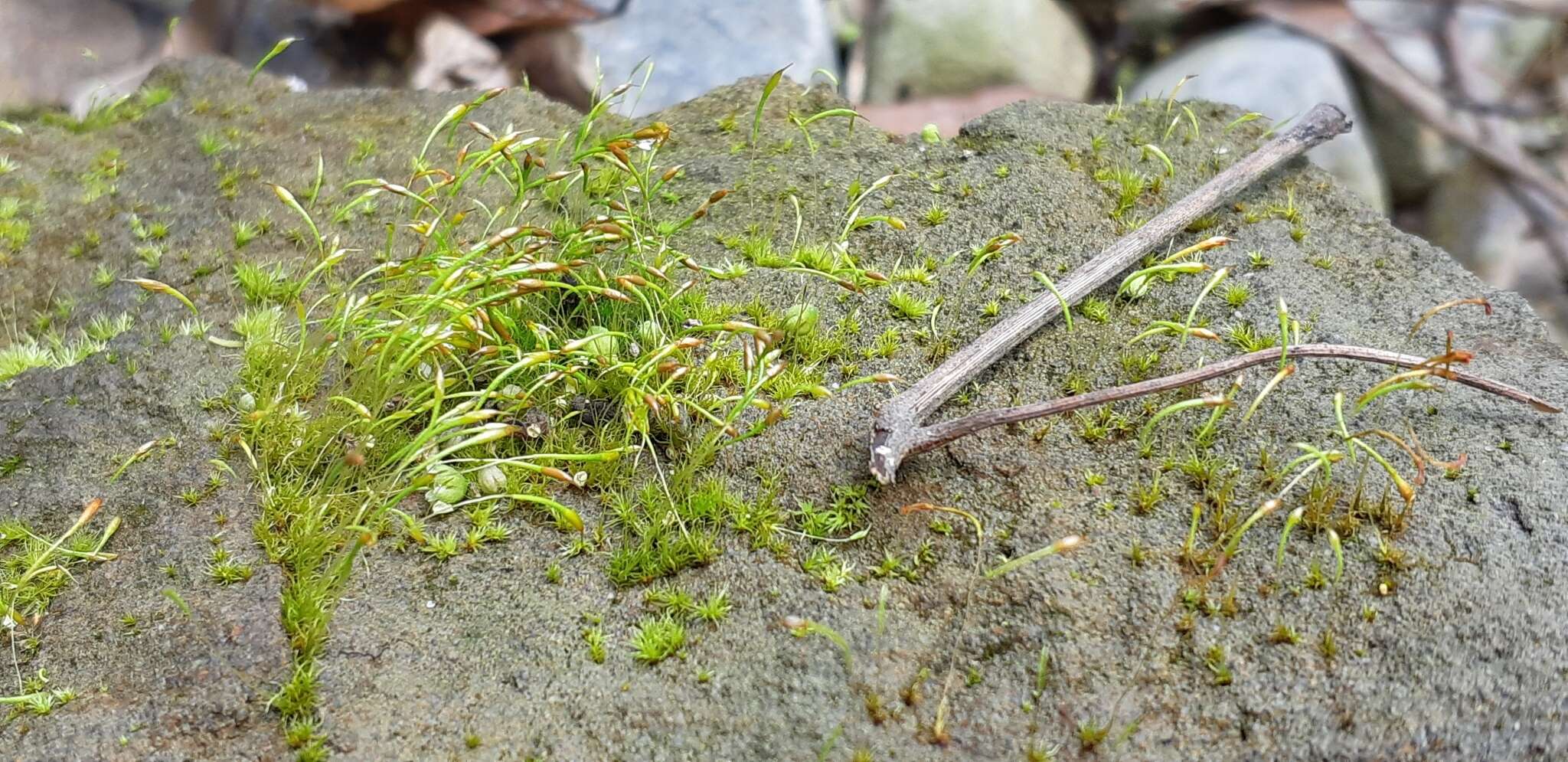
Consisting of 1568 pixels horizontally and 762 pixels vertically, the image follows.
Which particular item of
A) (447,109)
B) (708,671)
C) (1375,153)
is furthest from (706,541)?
(1375,153)

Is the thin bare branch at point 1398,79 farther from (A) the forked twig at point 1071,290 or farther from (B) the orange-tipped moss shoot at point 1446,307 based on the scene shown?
(B) the orange-tipped moss shoot at point 1446,307

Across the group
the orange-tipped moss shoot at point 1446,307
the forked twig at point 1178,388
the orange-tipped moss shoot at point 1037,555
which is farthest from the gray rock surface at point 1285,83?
the orange-tipped moss shoot at point 1037,555

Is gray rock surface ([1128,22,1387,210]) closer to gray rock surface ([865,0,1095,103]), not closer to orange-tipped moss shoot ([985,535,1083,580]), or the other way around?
gray rock surface ([865,0,1095,103])

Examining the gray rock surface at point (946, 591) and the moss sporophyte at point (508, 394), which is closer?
the gray rock surface at point (946, 591)

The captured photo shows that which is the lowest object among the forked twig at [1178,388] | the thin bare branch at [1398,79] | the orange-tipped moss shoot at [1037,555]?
the thin bare branch at [1398,79]

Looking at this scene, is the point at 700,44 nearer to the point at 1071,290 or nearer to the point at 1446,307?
the point at 1071,290

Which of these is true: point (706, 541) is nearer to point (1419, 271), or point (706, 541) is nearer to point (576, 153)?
point (576, 153)
